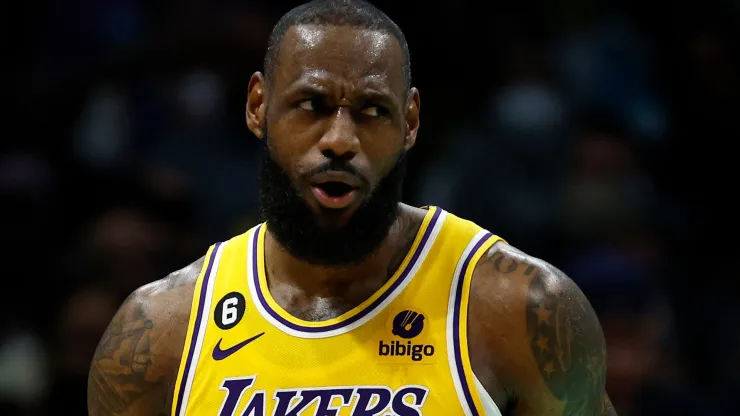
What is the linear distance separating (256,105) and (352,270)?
1.68 ft

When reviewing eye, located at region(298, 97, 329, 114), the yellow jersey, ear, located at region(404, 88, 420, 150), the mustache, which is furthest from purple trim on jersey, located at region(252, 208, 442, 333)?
eye, located at region(298, 97, 329, 114)

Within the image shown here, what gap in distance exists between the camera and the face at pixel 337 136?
9.84 ft

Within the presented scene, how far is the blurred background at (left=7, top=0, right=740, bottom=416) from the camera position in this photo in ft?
18.2

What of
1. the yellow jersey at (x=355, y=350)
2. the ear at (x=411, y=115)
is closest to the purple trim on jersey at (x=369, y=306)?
the yellow jersey at (x=355, y=350)

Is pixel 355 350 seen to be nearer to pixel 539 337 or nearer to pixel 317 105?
pixel 539 337

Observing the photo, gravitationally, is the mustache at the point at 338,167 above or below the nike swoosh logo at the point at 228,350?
above

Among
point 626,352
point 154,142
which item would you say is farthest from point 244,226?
point 626,352

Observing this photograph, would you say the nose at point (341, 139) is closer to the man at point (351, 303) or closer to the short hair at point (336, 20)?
the man at point (351, 303)

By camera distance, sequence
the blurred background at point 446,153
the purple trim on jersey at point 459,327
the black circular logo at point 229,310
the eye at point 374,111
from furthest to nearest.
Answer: the blurred background at point 446,153 → the black circular logo at point 229,310 → the eye at point 374,111 → the purple trim on jersey at point 459,327

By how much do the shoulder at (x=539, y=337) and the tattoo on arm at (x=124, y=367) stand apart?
2.79ft

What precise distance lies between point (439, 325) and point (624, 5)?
4325 millimetres

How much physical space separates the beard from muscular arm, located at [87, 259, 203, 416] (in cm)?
33

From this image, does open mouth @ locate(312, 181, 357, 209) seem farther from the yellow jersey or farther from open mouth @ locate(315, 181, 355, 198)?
the yellow jersey

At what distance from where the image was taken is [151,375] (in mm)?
3211
